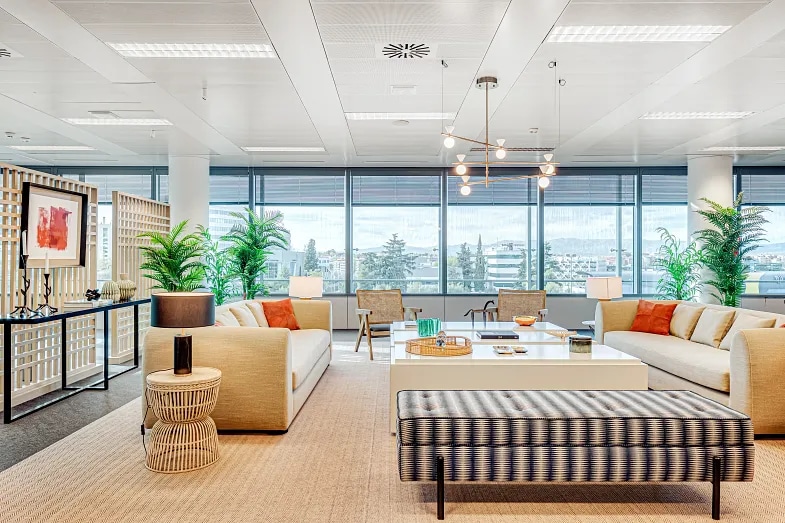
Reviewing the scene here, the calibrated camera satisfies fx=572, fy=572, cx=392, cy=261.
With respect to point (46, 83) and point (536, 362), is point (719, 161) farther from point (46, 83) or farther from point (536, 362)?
point (46, 83)

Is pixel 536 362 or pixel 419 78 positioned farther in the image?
pixel 419 78

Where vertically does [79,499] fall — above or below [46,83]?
below

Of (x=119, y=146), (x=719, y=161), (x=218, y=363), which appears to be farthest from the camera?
(x=719, y=161)

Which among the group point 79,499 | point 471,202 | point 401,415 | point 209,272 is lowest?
point 79,499

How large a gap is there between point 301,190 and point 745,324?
25.1 ft

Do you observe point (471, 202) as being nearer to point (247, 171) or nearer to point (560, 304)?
point (560, 304)

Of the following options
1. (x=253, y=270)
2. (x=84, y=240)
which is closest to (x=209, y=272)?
(x=253, y=270)

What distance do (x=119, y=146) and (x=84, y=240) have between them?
3049mm

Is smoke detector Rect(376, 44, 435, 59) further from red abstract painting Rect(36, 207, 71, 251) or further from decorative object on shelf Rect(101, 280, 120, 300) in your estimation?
decorative object on shelf Rect(101, 280, 120, 300)

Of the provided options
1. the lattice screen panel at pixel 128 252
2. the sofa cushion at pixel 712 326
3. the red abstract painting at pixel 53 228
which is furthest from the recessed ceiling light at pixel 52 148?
the sofa cushion at pixel 712 326

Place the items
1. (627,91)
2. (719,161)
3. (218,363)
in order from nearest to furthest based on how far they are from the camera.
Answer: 1. (218,363)
2. (627,91)
3. (719,161)

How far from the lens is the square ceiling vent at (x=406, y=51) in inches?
184

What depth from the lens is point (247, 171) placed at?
10.7 m

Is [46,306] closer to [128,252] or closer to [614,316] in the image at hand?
[128,252]
